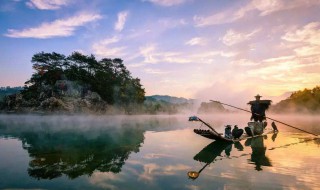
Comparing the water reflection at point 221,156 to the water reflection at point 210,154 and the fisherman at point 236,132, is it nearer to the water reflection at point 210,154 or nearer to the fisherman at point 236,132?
the water reflection at point 210,154

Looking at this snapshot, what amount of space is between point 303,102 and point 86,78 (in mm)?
100853

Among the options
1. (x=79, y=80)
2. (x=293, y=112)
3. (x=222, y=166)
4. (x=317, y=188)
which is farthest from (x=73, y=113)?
(x=293, y=112)

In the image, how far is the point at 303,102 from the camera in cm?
12156

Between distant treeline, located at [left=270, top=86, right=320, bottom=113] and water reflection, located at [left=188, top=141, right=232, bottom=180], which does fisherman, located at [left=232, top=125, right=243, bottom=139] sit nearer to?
water reflection, located at [left=188, top=141, right=232, bottom=180]

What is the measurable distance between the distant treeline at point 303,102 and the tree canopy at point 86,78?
3043 inches

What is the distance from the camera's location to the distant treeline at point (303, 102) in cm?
11406

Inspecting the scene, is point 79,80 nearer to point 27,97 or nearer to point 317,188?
point 27,97

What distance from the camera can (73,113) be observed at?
6562 cm

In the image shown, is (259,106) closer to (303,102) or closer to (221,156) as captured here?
(221,156)

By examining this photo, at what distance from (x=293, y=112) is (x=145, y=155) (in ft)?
429

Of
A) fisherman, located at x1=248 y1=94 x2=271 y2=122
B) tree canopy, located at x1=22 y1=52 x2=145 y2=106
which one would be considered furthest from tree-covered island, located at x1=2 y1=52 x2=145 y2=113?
fisherman, located at x1=248 y1=94 x2=271 y2=122

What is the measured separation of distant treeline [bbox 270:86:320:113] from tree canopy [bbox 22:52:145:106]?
77.3 metres

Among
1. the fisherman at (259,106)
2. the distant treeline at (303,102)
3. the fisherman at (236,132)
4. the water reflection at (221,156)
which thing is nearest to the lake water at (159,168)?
the water reflection at (221,156)

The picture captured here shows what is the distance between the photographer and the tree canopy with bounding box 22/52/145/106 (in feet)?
222
